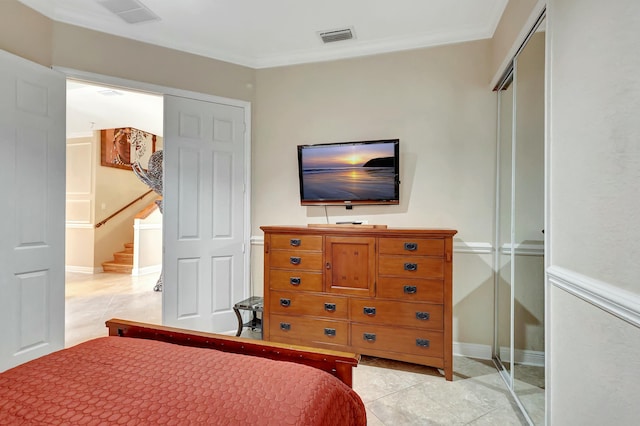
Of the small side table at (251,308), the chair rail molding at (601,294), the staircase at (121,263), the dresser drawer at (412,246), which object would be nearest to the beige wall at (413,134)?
the small side table at (251,308)

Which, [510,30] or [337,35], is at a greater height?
[337,35]

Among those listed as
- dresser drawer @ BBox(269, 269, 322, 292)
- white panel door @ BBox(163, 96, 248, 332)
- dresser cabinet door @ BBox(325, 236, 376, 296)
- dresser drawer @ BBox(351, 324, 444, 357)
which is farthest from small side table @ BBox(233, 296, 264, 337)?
dresser drawer @ BBox(351, 324, 444, 357)

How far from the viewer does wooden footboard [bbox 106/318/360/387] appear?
1302 millimetres

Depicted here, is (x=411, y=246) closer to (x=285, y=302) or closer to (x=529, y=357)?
(x=529, y=357)

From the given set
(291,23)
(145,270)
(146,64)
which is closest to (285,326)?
(291,23)

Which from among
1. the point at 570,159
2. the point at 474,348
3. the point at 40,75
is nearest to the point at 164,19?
the point at 40,75

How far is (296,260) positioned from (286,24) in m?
2.13

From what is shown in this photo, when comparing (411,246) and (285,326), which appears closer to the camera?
(411,246)

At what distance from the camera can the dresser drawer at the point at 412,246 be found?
237cm

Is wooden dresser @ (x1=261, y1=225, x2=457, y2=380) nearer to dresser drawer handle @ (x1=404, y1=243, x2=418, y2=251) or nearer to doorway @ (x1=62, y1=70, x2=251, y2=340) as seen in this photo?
dresser drawer handle @ (x1=404, y1=243, x2=418, y2=251)

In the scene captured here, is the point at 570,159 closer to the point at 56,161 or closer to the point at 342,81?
the point at 342,81

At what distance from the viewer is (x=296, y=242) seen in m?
2.71

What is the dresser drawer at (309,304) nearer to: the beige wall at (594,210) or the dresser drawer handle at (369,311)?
the dresser drawer handle at (369,311)

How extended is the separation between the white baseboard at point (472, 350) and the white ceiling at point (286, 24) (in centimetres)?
280
